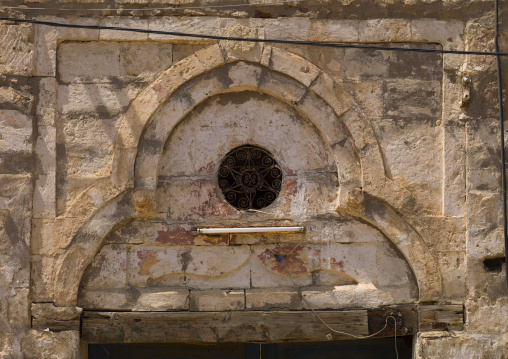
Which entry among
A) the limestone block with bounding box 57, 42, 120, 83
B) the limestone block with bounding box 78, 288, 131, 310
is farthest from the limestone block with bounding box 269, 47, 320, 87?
the limestone block with bounding box 78, 288, 131, 310

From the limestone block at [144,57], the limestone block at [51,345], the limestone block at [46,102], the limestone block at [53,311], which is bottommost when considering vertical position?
the limestone block at [51,345]

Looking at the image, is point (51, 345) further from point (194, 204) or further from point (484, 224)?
point (484, 224)

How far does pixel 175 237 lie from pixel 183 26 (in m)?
1.82

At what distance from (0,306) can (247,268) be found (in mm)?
2096

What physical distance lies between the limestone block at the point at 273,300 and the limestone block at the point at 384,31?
7.61 feet

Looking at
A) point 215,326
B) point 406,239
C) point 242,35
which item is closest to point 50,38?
point 242,35

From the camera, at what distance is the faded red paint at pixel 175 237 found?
5.72 meters

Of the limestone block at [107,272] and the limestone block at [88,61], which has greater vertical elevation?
the limestone block at [88,61]

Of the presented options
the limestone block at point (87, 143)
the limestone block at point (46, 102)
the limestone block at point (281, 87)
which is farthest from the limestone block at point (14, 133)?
the limestone block at point (281, 87)

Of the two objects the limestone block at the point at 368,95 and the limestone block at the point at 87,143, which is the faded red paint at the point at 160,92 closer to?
the limestone block at the point at 87,143

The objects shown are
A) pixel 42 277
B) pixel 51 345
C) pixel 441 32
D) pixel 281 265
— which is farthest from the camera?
pixel 441 32

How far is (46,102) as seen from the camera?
18.8 feet

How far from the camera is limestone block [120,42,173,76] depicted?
19.0 feet

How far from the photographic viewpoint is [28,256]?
5.61 m
